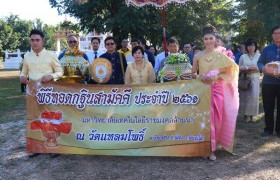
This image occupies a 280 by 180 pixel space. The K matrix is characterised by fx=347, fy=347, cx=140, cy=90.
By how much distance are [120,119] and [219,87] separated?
1.53 meters

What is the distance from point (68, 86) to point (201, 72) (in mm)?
2025

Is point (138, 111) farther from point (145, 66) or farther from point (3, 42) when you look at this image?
point (3, 42)

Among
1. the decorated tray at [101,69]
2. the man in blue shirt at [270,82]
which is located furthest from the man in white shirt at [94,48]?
the man in blue shirt at [270,82]

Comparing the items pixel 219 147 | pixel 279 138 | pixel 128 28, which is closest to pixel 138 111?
pixel 219 147

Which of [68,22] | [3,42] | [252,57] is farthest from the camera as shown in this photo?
[3,42]

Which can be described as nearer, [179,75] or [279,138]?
[179,75]

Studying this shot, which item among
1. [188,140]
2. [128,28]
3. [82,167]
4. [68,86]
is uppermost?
[128,28]

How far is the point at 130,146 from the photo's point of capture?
5.11 metres

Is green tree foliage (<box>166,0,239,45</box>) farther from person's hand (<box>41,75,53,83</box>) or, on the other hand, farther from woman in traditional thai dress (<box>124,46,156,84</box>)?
person's hand (<box>41,75,53,83</box>)

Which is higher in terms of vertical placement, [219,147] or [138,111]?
[138,111]

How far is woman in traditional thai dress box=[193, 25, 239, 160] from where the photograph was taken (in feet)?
16.4

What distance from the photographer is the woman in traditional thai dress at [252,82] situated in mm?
7512

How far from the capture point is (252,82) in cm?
767

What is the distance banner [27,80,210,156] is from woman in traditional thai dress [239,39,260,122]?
2.99 meters
